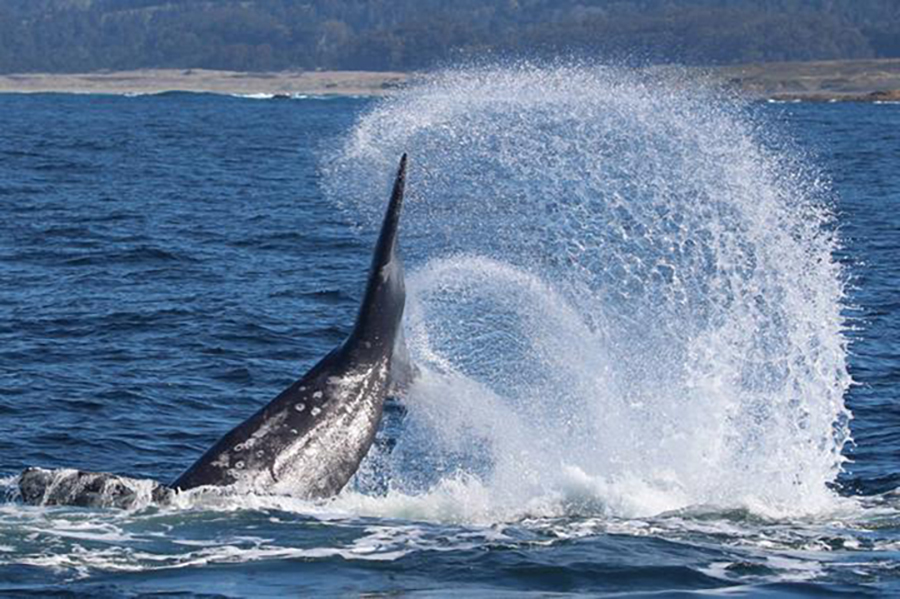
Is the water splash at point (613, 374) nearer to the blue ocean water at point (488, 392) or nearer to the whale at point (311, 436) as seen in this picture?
the blue ocean water at point (488, 392)

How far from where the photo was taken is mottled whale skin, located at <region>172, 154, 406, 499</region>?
14.4 metres

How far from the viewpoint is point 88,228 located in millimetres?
40625

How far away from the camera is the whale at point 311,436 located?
565 inches

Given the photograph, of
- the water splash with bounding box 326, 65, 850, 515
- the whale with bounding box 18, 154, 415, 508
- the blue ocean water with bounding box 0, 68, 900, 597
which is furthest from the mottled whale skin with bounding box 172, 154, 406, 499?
the water splash with bounding box 326, 65, 850, 515

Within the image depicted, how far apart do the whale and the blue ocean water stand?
189 mm

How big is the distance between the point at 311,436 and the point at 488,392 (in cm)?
Result: 429

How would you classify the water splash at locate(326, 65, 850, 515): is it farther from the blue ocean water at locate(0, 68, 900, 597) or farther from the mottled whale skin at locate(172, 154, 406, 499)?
the mottled whale skin at locate(172, 154, 406, 499)

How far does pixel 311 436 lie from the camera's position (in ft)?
48.0

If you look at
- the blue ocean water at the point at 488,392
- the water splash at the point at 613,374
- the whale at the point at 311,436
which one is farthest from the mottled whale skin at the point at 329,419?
the water splash at the point at 613,374

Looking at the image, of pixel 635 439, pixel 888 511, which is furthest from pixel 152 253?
pixel 888 511

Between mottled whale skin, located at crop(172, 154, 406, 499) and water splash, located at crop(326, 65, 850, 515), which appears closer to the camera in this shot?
mottled whale skin, located at crop(172, 154, 406, 499)

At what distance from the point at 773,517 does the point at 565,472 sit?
6.76 ft

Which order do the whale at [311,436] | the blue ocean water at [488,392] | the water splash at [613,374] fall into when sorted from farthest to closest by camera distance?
1. the water splash at [613,374]
2. the whale at [311,436]
3. the blue ocean water at [488,392]

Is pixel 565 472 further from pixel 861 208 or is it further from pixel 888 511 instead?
pixel 861 208
